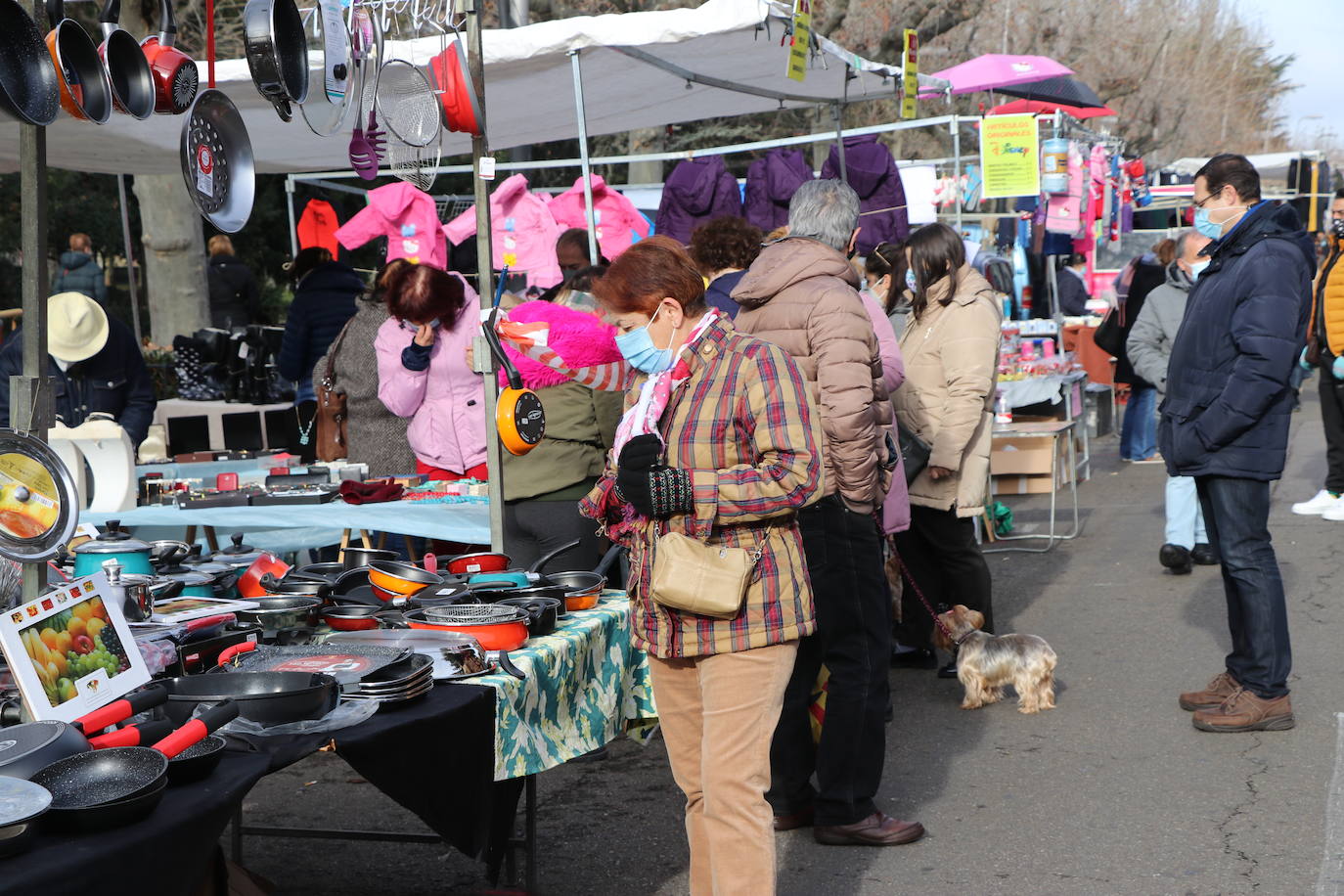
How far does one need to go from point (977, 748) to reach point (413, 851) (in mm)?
2186

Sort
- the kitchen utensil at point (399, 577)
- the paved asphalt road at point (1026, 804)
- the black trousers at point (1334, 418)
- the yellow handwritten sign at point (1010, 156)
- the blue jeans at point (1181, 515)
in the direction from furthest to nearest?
the yellow handwritten sign at point (1010, 156) < the black trousers at point (1334, 418) < the blue jeans at point (1181, 515) < the paved asphalt road at point (1026, 804) < the kitchen utensil at point (399, 577)

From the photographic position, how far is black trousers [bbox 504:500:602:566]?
501 cm

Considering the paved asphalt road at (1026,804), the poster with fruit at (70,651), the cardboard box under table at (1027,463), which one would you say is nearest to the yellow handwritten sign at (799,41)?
the paved asphalt road at (1026,804)

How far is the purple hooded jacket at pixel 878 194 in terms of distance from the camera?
9508 mm

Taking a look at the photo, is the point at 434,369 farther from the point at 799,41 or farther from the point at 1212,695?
the point at 1212,695

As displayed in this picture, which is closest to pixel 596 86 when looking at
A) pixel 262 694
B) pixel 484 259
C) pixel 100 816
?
pixel 484 259

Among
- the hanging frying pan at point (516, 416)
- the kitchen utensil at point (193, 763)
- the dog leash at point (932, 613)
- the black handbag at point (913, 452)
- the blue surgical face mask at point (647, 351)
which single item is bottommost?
the dog leash at point (932, 613)

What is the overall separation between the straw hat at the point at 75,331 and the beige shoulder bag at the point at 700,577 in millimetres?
4119

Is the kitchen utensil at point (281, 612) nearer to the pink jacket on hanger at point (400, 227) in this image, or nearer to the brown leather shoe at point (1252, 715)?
the brown leather shoe at point (1252, 715)

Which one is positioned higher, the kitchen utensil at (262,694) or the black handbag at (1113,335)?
the black handbag at (1113,335)

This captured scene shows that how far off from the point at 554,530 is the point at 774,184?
518cm

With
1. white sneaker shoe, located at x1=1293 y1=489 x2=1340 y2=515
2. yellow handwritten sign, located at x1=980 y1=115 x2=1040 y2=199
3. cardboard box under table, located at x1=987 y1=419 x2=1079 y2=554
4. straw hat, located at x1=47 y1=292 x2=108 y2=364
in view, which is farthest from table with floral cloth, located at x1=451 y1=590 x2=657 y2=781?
yellow handwritten sign, located at x1=980 y1=115 x2=1040 y2=199

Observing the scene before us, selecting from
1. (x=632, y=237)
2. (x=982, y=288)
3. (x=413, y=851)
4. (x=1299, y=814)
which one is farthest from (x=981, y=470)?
(x=632, y=237)

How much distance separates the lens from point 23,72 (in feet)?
8.62
